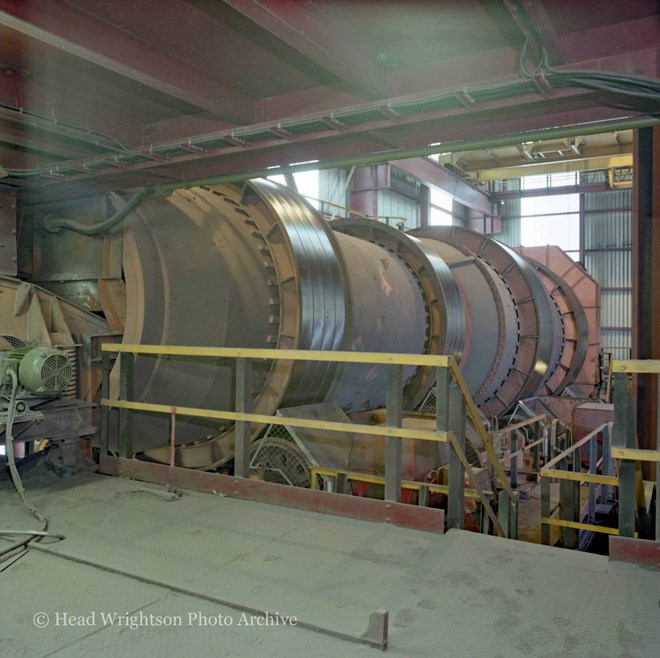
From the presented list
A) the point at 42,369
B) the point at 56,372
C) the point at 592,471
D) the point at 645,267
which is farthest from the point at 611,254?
the point at 42,369

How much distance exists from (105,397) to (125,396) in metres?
0.30

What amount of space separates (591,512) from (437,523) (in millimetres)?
3491

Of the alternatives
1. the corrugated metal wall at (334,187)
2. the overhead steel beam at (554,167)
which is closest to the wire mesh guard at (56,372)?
the corrugated metal wall at (334,187)

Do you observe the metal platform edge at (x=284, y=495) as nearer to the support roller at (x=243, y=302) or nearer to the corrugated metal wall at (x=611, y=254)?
the support roller at (x=243, y=302)

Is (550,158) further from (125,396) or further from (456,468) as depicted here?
(456,468)

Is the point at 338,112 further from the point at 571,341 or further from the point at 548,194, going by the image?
the point at 548,194

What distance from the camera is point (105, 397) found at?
5539 millimetres

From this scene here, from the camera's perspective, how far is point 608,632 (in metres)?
2.67

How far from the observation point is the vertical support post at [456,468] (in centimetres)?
404

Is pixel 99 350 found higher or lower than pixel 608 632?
higher

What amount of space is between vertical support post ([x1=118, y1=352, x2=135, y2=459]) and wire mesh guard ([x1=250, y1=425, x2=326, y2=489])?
1.09 m

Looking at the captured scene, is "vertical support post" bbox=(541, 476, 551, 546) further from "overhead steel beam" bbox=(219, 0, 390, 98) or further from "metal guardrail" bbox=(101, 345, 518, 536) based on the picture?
"overhead steel beam" bbox=(219, 0, 390, 98)

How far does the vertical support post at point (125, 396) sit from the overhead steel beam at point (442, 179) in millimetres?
11772

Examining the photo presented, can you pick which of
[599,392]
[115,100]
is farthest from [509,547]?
[599,392]
